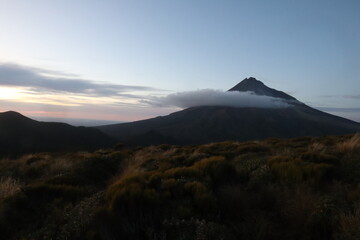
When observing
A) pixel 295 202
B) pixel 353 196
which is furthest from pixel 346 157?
pixel 295 202

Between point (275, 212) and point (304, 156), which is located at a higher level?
point (304, 156)

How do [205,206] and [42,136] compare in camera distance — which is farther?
[42,136]

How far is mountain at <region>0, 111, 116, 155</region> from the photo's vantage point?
85288mm

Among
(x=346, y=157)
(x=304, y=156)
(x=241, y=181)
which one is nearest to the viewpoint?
(x=241, y=181)

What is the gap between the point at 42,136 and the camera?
97.4 metres

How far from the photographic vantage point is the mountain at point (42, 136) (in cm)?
8529

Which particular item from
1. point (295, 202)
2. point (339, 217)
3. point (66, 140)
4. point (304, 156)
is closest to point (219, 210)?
point (295, 202)

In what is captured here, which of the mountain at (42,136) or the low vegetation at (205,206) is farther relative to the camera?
the mountain at (42,136)

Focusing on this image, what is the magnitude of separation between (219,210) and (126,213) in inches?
74.1

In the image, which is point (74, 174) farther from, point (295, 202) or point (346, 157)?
point (346, 157)

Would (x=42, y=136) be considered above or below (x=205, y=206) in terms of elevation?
below

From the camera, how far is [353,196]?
6086 mm

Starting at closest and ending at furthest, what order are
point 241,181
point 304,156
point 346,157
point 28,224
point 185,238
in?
1. point 185,238
2. point 28,224
3. point 241,181
4. point 346,157
5. point 304,156

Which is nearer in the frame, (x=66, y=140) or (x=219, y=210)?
(x=219, y=210)
